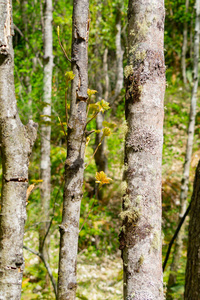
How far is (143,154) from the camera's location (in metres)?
0.96

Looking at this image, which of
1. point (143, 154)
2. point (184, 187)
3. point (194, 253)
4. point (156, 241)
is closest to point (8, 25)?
point (143, 154)

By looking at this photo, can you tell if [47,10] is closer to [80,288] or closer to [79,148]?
[79,148]

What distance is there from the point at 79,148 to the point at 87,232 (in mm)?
4398

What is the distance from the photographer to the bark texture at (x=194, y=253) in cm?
162

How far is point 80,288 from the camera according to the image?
3.78 m

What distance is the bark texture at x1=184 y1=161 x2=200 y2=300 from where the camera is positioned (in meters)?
1.62

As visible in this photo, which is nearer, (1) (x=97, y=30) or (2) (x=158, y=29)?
(2) (x=158, y=29)

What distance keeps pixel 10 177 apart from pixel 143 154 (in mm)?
578

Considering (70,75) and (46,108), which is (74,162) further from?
(46,108)

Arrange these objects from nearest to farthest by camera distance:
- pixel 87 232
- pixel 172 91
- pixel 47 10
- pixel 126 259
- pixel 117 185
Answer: pixel 126 259 < pixel 47 10 < pixel 87 232 < pixel 117 185 < pixel 172 91

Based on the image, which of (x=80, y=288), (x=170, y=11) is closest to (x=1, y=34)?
(x=80, y=288)

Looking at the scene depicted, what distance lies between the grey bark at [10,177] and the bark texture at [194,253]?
1.21m

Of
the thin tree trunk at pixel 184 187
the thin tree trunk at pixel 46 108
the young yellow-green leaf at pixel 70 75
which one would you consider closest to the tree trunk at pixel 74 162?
the young yellow-green leaf at pixel 70 75

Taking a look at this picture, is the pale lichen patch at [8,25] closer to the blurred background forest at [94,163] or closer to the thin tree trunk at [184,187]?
the blurred background forest at [94,163]
